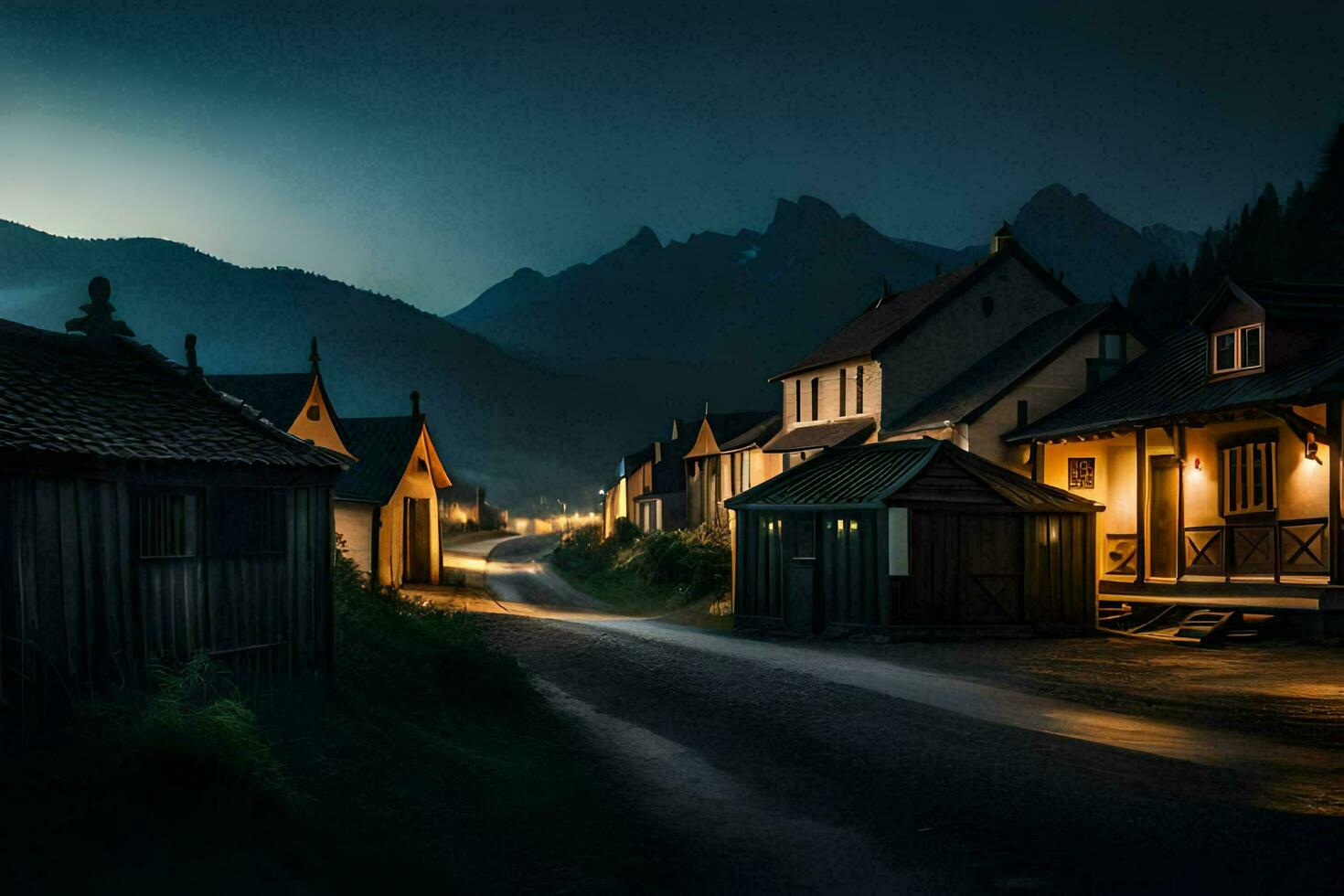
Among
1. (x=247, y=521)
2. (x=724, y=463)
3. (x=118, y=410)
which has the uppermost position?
(x=118, y=410)

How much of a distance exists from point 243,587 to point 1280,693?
46.0 feet

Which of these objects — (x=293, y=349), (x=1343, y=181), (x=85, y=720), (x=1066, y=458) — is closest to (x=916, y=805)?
(x=85, y=720)

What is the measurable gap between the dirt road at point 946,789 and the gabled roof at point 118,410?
5.51 metres

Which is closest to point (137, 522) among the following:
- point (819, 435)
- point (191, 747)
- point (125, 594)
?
point (125, 594)

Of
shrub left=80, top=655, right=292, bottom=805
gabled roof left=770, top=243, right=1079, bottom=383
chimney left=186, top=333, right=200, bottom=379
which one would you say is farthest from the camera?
gabled roof left=770, top=243, right=1079, bottom=383

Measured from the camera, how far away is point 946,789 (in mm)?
10586

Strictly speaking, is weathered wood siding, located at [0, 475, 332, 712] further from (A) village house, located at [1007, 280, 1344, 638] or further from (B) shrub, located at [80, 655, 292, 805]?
(A) village house, located at [1007, 280, 1344, 638]

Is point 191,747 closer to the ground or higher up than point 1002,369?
closer to the ground

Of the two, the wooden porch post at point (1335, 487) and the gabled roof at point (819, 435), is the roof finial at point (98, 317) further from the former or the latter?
the gabled roof at point (819, 435)

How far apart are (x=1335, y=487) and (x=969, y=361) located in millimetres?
20777

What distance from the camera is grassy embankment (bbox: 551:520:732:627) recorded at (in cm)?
4000

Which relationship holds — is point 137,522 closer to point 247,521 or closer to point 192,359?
point 247,521

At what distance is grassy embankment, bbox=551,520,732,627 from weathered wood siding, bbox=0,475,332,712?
19629 millimetres

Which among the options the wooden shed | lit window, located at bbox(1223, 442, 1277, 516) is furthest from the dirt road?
lit window, located at bbox(1223, 442, 1277, 516)
